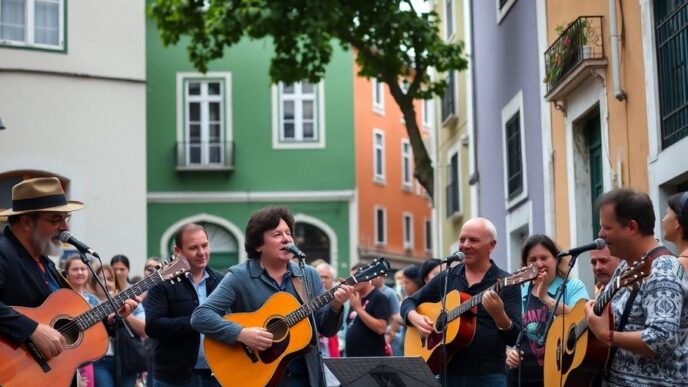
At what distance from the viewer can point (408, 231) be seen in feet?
172

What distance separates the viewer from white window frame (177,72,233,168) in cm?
4541

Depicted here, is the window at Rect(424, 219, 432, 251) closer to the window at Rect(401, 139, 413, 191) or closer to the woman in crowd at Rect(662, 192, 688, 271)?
the window at Rect(401, 139, 413, 191)

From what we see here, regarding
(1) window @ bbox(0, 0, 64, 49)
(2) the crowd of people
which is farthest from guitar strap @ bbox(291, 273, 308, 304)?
(1) window @ bbox(0, 0, 64, 49)

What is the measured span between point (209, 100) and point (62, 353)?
36.9 metres

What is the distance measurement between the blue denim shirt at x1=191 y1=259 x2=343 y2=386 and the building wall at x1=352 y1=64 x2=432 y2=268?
119ft

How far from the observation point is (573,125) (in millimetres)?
18859

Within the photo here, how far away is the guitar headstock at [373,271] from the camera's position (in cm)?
973

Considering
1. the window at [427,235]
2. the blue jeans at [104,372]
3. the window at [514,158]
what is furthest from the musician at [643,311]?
the window at [427,235]

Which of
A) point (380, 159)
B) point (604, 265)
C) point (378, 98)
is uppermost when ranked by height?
point (378, 98)

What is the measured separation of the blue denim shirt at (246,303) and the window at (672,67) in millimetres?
5846

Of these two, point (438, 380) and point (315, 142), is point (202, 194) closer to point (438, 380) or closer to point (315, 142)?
point (315, 142)

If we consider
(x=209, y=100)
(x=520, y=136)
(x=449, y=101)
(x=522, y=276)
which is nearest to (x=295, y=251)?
(x=522, y=276)

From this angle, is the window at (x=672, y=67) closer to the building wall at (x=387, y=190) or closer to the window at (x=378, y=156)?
the building wall at (x=387, y=190)

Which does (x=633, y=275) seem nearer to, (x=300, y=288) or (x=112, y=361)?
(x=300, y=288)
